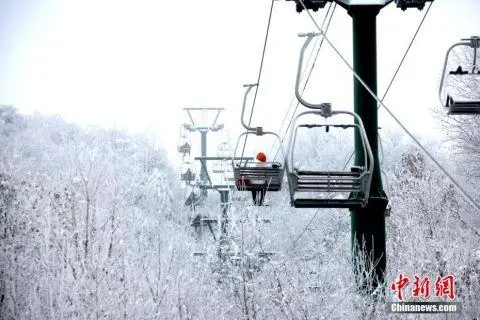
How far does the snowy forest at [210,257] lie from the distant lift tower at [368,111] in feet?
2.13

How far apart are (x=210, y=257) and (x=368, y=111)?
43.9 ft

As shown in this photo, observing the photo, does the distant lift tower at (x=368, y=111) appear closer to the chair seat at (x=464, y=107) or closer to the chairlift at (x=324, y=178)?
the chairlift at (x=324, y=178)

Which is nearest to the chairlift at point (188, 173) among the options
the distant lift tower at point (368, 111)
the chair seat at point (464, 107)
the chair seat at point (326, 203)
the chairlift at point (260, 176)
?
the chairlift at point (260, 176)

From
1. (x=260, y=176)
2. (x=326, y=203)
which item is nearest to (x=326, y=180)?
(x=326, y=203)

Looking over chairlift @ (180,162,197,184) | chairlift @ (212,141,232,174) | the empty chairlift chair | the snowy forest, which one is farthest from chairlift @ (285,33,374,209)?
chairlift @ (180,162,197,184)

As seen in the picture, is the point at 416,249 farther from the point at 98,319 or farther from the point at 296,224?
the point at 296,224

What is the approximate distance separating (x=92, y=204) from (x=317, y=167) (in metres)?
29.7

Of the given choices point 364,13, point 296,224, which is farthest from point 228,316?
point 296,224

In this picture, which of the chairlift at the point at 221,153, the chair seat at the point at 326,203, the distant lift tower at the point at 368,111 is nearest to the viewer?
the chair seat at the point at 326,203

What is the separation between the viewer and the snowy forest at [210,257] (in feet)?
31.2

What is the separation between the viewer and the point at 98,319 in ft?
30.5

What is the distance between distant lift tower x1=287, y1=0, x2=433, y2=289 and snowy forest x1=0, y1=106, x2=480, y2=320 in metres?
0.65

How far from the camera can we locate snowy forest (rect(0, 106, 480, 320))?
9.52 meters

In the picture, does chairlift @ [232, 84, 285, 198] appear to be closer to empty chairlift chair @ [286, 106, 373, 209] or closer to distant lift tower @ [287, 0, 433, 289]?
distant lift tower @ [287, 0, 433, 289]
